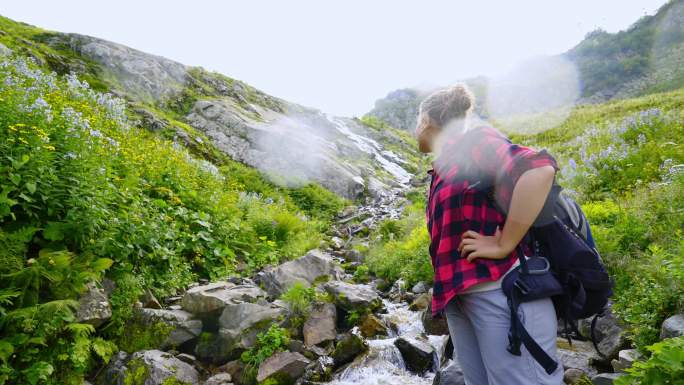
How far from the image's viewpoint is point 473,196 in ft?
6.85

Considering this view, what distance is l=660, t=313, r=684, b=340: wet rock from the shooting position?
3.01 metres

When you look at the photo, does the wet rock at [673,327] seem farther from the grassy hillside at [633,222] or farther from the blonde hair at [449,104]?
the blonde hair at [449,104]

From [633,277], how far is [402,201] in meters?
12.2

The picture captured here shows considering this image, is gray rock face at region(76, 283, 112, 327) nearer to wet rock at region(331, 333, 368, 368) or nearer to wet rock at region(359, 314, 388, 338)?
wet rock at region(331, 333, 368, 368)

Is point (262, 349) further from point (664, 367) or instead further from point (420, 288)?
point (664, 367)

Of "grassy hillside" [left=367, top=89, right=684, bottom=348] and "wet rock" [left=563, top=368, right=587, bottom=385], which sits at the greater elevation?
"grassy hillside" [left=367, top=89, right=684, bottom=348]

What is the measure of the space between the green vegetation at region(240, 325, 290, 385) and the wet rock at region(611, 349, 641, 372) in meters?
3.42

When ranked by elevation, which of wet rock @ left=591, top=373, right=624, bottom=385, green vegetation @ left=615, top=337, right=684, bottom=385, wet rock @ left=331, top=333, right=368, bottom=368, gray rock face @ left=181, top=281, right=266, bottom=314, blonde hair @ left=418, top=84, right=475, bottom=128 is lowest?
wet rock @ left=331, top=333, right=368, bottom=368

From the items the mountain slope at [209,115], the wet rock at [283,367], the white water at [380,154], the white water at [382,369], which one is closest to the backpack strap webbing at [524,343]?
the white water at [382,369]

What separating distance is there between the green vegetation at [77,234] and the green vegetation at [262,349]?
56.6 inches

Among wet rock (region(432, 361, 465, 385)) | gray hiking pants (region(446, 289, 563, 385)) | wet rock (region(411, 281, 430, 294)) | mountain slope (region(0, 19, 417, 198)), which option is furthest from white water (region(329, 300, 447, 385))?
mountain slope (region(0, 19, 417, 198))

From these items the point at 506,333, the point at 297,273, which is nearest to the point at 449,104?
the point at 506,333

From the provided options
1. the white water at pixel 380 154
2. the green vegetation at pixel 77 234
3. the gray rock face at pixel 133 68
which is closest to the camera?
the green vegetation at pixel 77 234

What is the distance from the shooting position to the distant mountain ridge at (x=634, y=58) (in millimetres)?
62047
